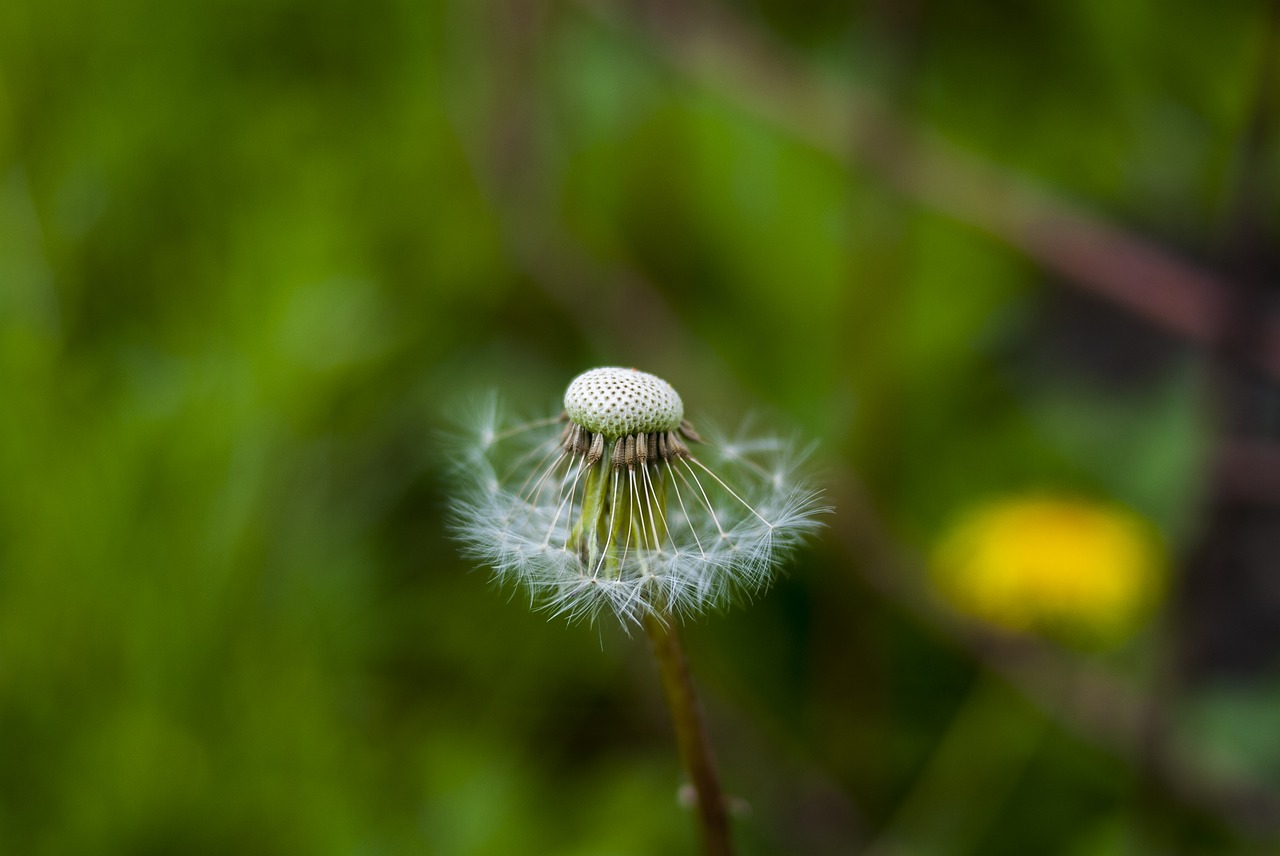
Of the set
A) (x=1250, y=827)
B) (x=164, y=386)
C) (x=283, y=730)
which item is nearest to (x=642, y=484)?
(x=283, y=730)

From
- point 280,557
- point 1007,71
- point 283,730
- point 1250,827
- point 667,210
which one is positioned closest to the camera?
point 283,730

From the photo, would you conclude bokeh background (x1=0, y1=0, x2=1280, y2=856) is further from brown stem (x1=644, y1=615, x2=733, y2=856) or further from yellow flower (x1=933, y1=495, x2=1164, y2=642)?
brown stem (x1=644, y1=615, x2=733, y2=856)

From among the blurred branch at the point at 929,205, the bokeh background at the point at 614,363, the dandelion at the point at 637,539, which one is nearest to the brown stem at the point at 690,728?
the dandelion at the point at 637,539

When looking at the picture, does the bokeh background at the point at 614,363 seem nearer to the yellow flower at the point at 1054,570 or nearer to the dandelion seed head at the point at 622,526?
the yellow flower at the point at 1054,570

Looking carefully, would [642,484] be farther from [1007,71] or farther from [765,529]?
[1007,71]

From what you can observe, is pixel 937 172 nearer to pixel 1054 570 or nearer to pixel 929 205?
pixel 929 205

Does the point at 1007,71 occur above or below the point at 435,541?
above

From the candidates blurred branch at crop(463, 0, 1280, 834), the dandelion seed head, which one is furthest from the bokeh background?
the dandelion seed head
